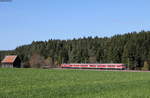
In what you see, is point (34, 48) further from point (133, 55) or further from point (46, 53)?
point (133, 55)

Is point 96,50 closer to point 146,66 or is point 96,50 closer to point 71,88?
point 146,66

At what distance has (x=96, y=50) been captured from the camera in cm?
12756

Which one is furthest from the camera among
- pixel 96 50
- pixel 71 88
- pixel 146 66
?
pixel 96 50

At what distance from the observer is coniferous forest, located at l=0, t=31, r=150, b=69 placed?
336 feet

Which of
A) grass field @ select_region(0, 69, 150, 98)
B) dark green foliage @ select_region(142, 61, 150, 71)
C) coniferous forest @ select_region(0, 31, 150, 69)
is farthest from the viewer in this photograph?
coniferous forest @ select_region(0, 31, 150, 69)

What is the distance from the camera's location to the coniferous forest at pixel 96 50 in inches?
4028

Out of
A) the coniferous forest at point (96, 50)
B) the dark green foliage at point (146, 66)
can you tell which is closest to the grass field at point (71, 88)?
the dark green foliage at point (146, 66)

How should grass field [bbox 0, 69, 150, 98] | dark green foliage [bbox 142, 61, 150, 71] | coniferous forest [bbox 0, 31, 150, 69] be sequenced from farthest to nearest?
coniferous forest [bbox 0, 31, 150, 69], dark green foliage [bbox 142, 61, 150, 71], grass field [bbox 0, 69, 150, 98]

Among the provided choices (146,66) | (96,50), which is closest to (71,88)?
(146,66)

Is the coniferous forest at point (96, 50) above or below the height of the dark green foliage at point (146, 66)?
above

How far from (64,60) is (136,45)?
151 feet

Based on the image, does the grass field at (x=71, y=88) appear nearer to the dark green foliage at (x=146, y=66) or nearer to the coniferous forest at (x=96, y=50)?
the dark green foliage at (x=146, y=66)

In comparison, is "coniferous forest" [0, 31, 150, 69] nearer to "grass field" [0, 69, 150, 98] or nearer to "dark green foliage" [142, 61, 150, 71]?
"dark green foliage" [142, 61, 150, 71]

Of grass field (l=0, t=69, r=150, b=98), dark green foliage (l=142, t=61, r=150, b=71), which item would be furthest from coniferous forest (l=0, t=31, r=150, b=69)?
grass field (l=0, t=69, r=150, b=98)
